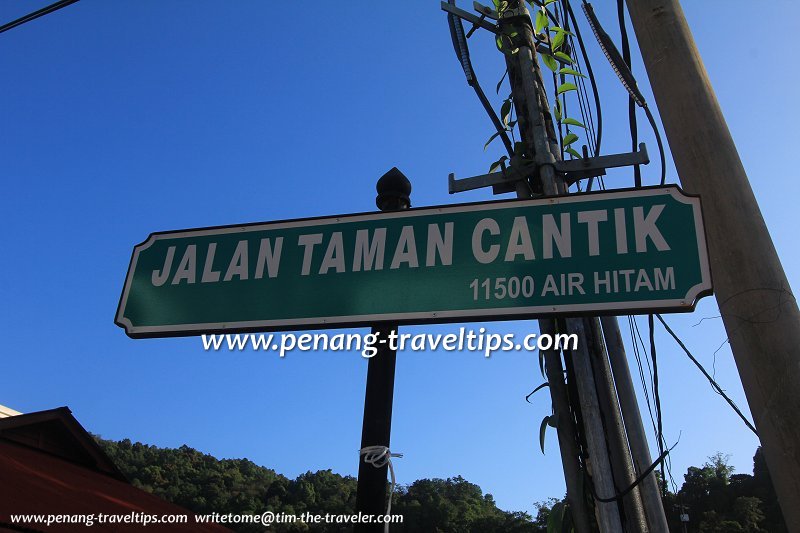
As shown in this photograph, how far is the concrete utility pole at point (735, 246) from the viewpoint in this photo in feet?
5.54

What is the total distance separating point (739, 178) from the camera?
6.71 ft

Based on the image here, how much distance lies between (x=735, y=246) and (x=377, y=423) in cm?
117

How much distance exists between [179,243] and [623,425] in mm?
1947

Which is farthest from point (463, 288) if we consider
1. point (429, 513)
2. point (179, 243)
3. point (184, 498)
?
point (429, 513)

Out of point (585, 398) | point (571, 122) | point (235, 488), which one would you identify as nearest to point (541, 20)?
point (571, 122)

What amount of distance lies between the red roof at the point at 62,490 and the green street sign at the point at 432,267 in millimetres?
3604

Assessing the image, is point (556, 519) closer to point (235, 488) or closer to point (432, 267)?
point (432, 267)

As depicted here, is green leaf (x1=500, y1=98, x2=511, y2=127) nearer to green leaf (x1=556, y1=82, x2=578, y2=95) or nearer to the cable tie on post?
green leaf (x1=556, y1=82, x2=578, y2=95)

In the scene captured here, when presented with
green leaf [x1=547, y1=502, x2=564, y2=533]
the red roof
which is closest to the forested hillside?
the red roof

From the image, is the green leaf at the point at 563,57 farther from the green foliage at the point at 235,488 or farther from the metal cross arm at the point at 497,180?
the green foliage at the point at 235,488

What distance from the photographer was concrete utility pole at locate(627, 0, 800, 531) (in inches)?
66.4

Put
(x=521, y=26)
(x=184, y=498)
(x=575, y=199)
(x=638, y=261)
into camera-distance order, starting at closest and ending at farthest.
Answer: (x=638, y=261), (x=575, y=199), (x=521, y=26), (x=184, y=498)

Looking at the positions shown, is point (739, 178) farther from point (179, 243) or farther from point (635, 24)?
point (179, 243)

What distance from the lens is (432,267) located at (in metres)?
2.16
